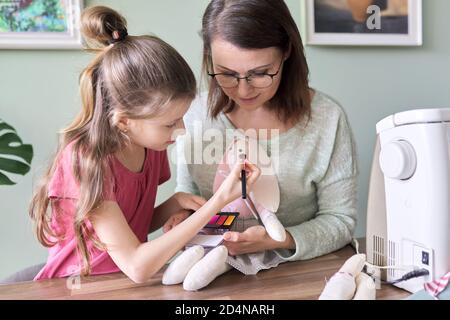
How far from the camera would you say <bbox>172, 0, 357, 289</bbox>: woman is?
917 mm

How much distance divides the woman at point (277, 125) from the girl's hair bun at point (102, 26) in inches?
8.7

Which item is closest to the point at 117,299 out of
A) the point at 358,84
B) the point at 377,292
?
the point at 377,292

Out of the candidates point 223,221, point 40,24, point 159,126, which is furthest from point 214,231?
point 40,24

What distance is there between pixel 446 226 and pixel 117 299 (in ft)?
1.81

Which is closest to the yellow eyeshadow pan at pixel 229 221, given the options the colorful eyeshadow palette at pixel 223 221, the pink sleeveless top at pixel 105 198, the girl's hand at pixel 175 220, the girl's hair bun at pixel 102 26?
the colorful eyeshadow palette at pixel 223 221

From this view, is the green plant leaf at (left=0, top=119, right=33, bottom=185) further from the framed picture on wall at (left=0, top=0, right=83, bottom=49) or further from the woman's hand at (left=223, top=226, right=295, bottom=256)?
the woman's hand at (left=223, top=226, right=295, bottom=256)

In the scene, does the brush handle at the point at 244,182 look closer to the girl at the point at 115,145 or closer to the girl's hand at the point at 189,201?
the girl at the point at 115,145

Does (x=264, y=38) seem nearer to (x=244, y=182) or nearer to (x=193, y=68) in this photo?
(x=244, y=182)

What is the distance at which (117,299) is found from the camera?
0.74 metres

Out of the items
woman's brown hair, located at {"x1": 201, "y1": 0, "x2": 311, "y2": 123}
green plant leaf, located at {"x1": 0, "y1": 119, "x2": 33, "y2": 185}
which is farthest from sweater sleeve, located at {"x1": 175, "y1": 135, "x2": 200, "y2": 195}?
green plant leaf, located at {"x1": 0, "y1": 119, "x2": 33, "y2": 185}

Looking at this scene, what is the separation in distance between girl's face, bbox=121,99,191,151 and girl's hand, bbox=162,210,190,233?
17 cm

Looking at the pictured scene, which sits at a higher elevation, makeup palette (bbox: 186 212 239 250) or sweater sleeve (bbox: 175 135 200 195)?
sweater sleeve (bbox: 175 135 200 195)

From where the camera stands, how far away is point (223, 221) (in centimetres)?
89

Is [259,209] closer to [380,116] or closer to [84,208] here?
[84,208]
